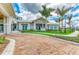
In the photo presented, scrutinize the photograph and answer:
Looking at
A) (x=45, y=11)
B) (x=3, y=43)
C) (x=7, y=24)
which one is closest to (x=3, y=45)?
(x=3, y=43)

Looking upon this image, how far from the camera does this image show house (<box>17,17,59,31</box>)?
8.41ft

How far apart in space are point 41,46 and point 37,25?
0.87 ft

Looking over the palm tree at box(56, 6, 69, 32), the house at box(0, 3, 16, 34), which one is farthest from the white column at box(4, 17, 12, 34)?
the palm tree at box(56, 6, 69, 32)

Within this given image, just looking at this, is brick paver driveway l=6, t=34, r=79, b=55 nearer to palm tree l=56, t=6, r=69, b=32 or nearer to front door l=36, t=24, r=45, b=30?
front door l=36, t=24, r=45, b=30

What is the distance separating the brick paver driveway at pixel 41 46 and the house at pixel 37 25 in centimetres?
10

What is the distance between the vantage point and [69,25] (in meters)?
2.56

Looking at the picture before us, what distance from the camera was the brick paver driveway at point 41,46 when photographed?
250 centimetres

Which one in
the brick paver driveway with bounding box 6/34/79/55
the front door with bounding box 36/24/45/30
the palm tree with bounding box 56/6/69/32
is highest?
the palm tree with bounding box 56/6/69/32

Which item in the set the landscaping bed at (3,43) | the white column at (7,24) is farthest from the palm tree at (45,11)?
the landscaping bed at (3,43)

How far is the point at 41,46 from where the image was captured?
8.28 feet

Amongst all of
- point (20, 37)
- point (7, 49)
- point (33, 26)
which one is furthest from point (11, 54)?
point (33, 26)

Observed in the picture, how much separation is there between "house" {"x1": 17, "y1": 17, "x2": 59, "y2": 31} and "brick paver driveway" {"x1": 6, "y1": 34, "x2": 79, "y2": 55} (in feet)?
0.34

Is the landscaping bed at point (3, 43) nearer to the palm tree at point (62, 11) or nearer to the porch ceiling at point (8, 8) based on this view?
the porch ceiling at point (8, 8)

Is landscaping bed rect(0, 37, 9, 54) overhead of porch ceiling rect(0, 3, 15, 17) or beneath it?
beneath
